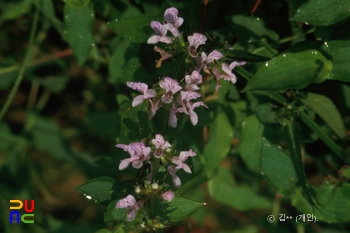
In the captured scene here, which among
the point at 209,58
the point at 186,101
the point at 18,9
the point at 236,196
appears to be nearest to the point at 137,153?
the point at 186,101

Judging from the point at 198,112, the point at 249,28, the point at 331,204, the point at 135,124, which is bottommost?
the point at 331,204

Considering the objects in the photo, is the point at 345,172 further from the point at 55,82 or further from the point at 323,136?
the point at 55,82

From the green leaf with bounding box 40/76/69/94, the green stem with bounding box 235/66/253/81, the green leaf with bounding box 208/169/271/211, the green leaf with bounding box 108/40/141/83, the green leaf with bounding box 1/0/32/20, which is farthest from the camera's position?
the green leaf with bounding box 40/76/69/94

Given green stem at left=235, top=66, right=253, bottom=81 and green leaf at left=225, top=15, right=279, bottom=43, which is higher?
green leaf at left=225, top=15, right=279, bottom=43

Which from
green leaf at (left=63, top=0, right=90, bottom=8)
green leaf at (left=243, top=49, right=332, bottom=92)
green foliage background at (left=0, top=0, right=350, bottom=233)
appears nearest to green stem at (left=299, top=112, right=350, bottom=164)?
green foliage background at (left=0, top=0, right=350, bottom=233)

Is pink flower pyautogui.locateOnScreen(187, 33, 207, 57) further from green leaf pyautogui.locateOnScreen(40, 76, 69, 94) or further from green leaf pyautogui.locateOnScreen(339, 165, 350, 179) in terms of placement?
green leaf pyautogui.locateOnScreen(40, 76, 69, 94)

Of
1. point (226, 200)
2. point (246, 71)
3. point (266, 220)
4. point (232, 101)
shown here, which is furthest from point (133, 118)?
point (266, 220)

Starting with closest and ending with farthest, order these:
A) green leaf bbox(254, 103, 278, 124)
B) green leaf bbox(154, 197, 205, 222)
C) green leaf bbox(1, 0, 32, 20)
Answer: green leaf bbox(154, 197, 205, 222) → green leaf bbox(254, 103, 278, 124) → green leaf bbox(1, 0, 32, 20)

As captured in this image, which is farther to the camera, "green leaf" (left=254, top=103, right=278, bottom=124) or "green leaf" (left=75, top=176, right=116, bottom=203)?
"green leaf" (left=254, top=103, right=278, bottom=124)
